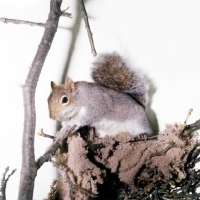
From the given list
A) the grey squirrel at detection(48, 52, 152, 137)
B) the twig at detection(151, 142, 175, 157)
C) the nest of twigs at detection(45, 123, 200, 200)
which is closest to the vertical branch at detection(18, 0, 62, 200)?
the nest of twigs at detection(45, 123, 200, 200)

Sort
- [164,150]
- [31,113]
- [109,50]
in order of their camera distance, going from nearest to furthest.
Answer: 1. [31,113]
2. [164,150]
3. [109,50]

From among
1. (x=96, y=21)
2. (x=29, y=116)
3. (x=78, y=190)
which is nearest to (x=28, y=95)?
(x=29, y=116)

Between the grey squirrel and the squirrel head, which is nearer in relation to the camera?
the squirrel head

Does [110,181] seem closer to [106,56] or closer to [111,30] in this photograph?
[106,56]

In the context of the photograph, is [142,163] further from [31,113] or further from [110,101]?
[31,113]

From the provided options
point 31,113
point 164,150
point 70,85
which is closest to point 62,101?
point 70,85

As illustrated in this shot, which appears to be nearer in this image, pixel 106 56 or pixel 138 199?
pixel 138 199

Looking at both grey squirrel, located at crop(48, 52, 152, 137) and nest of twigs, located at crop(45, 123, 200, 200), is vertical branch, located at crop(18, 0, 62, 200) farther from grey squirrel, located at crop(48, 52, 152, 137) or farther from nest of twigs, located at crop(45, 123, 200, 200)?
grey squirrel, located at crop(48, 52, 152, 137)
